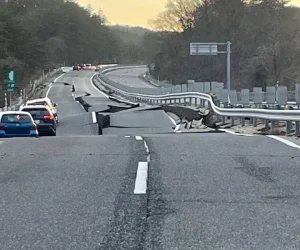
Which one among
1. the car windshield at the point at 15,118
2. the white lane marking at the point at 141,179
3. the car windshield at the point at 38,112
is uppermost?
the white lane marking at the point at 141,179

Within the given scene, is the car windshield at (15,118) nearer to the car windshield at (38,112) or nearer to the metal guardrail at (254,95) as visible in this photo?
the car windshield at (38,112)

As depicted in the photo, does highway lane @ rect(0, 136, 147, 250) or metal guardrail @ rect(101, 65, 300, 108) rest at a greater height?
highway lane @ rect(0, 136, 147, 250)

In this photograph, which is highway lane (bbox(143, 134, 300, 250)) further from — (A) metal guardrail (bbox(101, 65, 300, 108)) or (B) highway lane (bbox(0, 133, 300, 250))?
(A) metal guardrail (bbox(101, 65, 300, 108))

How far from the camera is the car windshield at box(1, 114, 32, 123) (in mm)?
21250

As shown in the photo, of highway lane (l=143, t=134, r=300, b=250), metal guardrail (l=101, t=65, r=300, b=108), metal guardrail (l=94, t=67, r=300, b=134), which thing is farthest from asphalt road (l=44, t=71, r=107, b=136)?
highway lane (l=143, t=134, r=300, b=250)

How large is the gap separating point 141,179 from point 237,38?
68.7 meters

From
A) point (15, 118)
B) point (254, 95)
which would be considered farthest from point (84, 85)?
point (15, 118)

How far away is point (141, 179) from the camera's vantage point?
346 inches

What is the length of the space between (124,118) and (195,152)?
66.4 feet

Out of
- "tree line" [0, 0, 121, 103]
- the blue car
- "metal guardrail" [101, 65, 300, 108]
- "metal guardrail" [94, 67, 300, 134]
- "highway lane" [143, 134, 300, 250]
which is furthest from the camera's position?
"tree line" [0, 0, 121, 103]

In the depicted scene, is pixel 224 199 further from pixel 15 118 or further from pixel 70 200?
pixel 15 118

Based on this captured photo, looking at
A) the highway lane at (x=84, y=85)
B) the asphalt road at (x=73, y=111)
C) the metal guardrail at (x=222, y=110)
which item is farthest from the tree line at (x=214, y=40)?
the metal guardrail at (x=222, y=110)

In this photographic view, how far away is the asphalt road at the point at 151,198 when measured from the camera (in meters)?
5.81

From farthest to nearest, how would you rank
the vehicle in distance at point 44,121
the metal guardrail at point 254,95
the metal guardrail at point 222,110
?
the vehicle in distance at point 44,121
the metal guardrail at point 254,95
the metal guardrail at point 222,110
